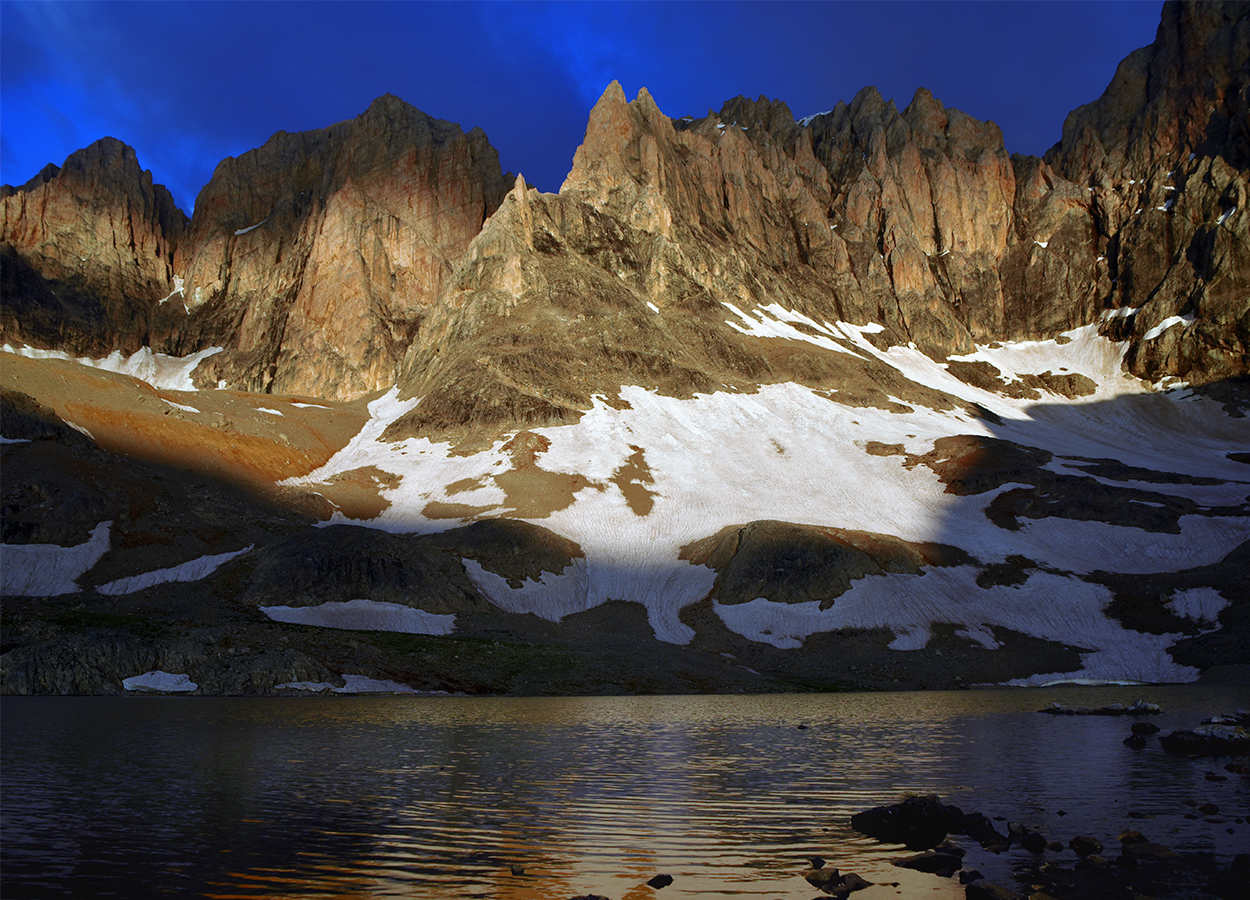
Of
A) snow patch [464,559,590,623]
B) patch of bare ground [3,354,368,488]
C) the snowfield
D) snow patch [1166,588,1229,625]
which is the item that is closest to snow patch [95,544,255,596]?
snow patch [464,559,590,623]

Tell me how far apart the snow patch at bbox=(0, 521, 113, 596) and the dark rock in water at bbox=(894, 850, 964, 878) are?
8668 cm

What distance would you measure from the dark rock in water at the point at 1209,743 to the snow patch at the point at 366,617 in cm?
6217

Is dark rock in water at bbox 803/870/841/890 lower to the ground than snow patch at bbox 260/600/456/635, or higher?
lower

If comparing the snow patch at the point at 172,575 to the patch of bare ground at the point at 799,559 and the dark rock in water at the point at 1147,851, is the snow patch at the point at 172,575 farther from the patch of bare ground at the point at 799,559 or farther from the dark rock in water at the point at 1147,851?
the dark rock in water at the point at 1147,851

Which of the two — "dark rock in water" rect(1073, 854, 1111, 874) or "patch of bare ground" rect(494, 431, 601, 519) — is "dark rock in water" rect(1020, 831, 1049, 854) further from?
"patch of bare ground" rect(494, 431, 601, 519)

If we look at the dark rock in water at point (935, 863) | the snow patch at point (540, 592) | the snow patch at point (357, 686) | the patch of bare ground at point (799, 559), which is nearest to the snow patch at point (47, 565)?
the snow patch at point (357, 686)

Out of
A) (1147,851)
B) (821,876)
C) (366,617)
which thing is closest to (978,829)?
(1147,851)

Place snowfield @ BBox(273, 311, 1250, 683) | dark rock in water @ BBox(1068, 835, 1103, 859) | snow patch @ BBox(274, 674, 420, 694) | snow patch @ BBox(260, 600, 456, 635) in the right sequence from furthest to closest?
snowfield @ BBox(273, 311, 1250, 683) < snow patch @ BBox(260, 600, 456, 635) < snow patch @ BBox(274, 674, 420, 694) < dark rock in water @ BBox(1068, 835, 1103, 859)

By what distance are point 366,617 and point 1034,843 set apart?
73.3 metres

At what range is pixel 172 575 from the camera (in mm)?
88000

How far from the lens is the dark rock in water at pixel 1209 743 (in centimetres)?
3244

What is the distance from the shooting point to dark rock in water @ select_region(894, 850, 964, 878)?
52.9 ft

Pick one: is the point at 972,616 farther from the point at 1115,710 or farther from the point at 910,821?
the point at 910,821

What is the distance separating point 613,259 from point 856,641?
411 ft
